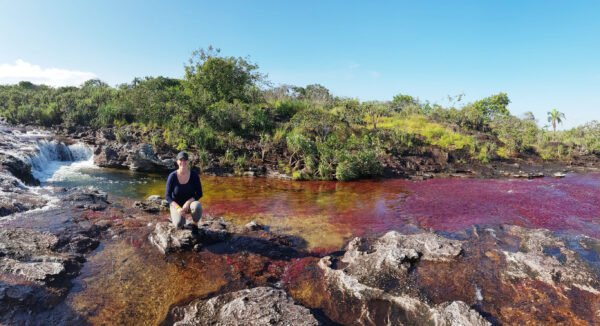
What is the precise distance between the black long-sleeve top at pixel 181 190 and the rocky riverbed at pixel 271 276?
2.38ft

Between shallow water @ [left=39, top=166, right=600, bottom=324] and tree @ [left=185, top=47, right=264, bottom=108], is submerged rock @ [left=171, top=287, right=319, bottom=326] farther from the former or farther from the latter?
tree @ [left=185, top=47, right=264, bottom=108]

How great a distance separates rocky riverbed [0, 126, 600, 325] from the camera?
15.5ft

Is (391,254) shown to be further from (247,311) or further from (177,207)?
(177,207)

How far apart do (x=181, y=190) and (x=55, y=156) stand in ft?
54.0

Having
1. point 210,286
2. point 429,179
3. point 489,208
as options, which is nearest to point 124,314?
point 210,286

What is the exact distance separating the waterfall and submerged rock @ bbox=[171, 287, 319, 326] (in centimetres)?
1445

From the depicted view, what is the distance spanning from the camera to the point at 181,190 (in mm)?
6719

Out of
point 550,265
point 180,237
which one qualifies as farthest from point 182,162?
point 550,265

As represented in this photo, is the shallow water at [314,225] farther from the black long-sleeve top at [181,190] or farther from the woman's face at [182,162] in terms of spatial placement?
the woman's face at [182,162]

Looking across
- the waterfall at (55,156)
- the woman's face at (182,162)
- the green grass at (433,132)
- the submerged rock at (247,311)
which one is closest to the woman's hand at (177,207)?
the woman's face at (182,162)

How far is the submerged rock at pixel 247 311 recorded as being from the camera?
438cm

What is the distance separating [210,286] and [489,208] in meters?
10.4

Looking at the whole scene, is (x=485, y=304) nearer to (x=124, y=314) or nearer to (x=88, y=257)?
(x=124, y=314)

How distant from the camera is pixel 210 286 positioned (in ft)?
18.1
